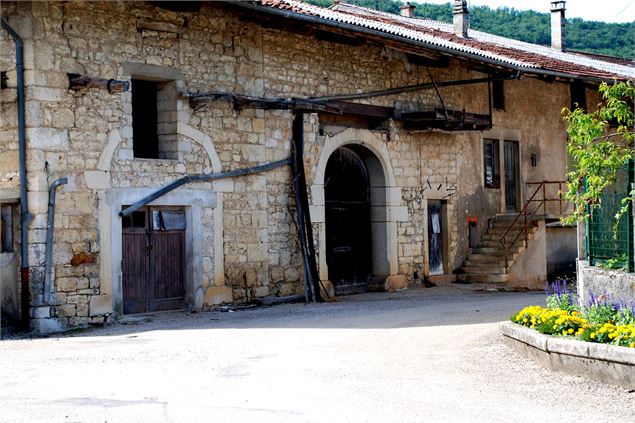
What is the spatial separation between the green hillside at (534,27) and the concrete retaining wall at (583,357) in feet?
120

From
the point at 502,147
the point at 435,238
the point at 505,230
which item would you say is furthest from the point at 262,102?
the point at 502,147

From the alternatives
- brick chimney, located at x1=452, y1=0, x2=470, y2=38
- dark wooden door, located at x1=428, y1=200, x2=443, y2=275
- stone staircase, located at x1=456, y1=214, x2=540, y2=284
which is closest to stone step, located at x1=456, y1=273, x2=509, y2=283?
stone staircase, located at x1=456, y1=214, x2=540, y2=284

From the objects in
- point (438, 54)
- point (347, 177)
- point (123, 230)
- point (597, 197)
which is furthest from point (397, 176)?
point (597, 197)

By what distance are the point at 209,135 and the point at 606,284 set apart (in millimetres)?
6965

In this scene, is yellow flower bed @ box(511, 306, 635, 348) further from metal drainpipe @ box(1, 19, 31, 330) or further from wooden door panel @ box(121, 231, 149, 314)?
metal drainpipe @ box(1, 19, 31, 330)

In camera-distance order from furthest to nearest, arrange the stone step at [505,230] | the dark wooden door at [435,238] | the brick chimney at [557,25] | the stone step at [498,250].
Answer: the brick chimney at [557,25], the stone step at [505,230], the stone step at [498,250], the dark wooden door at [435,238]

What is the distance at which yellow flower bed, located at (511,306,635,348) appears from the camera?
8531 mm

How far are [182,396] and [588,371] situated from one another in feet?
10.9

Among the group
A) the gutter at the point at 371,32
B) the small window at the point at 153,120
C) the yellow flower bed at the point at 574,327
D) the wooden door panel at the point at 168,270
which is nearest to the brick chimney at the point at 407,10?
the gutter at the point at 371,32

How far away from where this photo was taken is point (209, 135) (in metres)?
15.9

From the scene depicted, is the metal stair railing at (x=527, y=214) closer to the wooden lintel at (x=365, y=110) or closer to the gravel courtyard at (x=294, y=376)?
the wooden lintel at (x=365, y=110)

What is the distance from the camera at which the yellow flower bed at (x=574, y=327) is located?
8531 mm

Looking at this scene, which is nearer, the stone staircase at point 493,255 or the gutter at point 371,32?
the gutter at point 371,32

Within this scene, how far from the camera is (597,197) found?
465 inches
